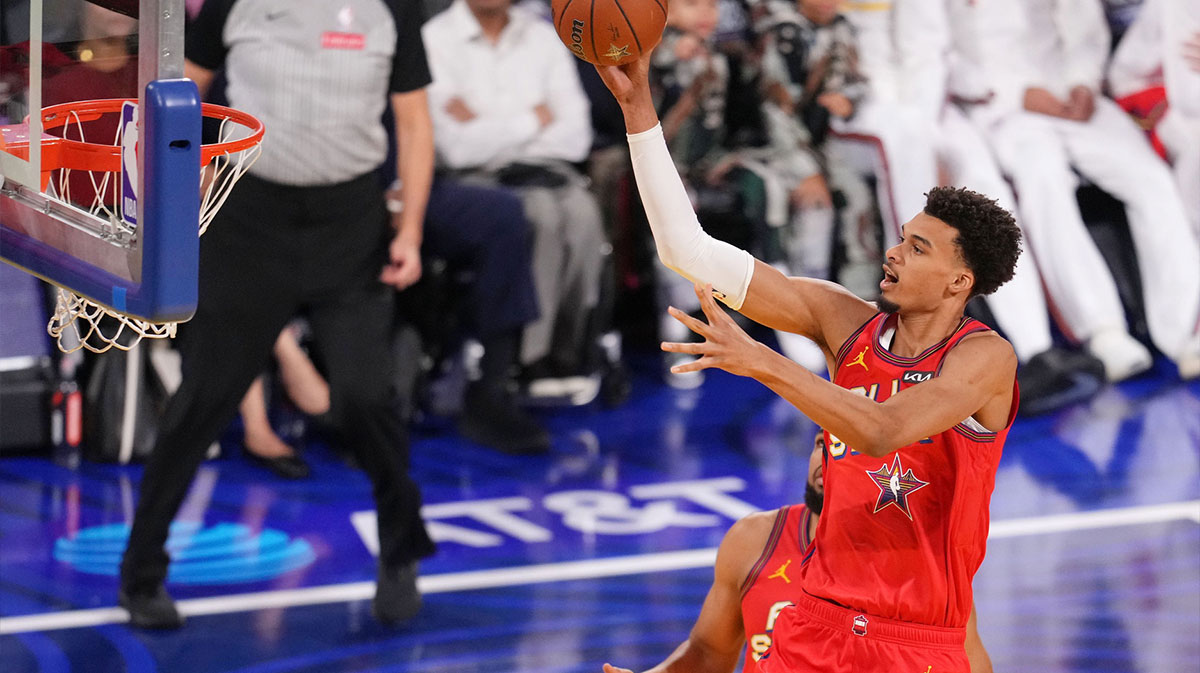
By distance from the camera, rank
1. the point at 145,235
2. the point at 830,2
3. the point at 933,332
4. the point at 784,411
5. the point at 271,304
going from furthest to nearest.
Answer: the point at 830,2, the point at 784,411, the point at 271,304, the point at 933,332, the point at 145,235

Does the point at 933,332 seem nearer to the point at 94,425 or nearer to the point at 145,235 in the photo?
the point at 145,235

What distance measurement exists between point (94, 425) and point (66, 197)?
126 inches

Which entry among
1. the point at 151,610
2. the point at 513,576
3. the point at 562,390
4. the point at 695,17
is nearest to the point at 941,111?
the point at 695,17

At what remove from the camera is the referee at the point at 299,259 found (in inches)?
177

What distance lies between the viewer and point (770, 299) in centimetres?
323

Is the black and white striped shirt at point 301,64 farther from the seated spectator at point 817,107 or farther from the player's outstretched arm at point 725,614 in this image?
the seated spectator at point 817,107

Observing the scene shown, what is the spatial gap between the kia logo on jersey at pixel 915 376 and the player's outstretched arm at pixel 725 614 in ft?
2.22

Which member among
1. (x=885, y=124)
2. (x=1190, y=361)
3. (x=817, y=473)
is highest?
(x=817, y=473)

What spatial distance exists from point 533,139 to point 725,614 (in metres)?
3.68

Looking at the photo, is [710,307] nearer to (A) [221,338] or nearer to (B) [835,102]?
(A) [221,338]

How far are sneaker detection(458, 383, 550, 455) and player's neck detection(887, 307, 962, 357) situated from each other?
3384mm

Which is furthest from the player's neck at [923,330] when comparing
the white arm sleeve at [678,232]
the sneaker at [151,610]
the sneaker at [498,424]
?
the sneaker at [498,424]

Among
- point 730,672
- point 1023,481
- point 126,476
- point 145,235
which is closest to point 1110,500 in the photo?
point 1023,481

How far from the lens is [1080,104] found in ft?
26.0
